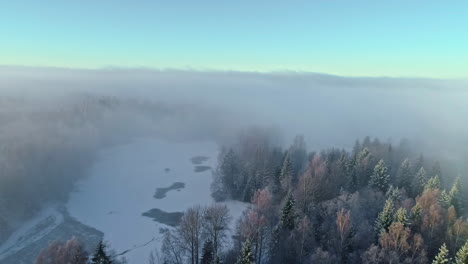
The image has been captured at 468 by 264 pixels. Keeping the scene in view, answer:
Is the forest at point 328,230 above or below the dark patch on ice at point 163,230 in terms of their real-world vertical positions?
above

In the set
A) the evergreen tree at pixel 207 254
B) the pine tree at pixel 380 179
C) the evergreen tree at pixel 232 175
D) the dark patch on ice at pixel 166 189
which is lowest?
the dark patch on ice at pixel 166 189

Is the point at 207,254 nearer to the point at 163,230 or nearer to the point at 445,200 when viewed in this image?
the point at 163,230

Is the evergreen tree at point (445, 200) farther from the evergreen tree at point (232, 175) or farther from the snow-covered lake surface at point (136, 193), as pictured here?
the evergreen tree at point (232, 175)

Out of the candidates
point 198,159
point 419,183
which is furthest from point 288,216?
point 198,159

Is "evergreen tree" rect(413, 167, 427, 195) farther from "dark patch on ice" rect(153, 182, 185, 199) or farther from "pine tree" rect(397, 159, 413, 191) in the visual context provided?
"dark patch on ice" rect(153, 182, 185, 199)

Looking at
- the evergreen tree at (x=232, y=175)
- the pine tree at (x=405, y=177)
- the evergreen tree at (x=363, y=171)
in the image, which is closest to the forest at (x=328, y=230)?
the pine tree at (x=405, y=177)

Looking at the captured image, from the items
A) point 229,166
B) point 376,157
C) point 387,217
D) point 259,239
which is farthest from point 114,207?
point 376,157

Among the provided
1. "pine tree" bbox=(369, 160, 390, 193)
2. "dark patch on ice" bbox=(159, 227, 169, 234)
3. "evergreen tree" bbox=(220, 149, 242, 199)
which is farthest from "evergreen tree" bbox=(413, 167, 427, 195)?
"dark patch on ice" bbox=(159, 227, 169, 234)
